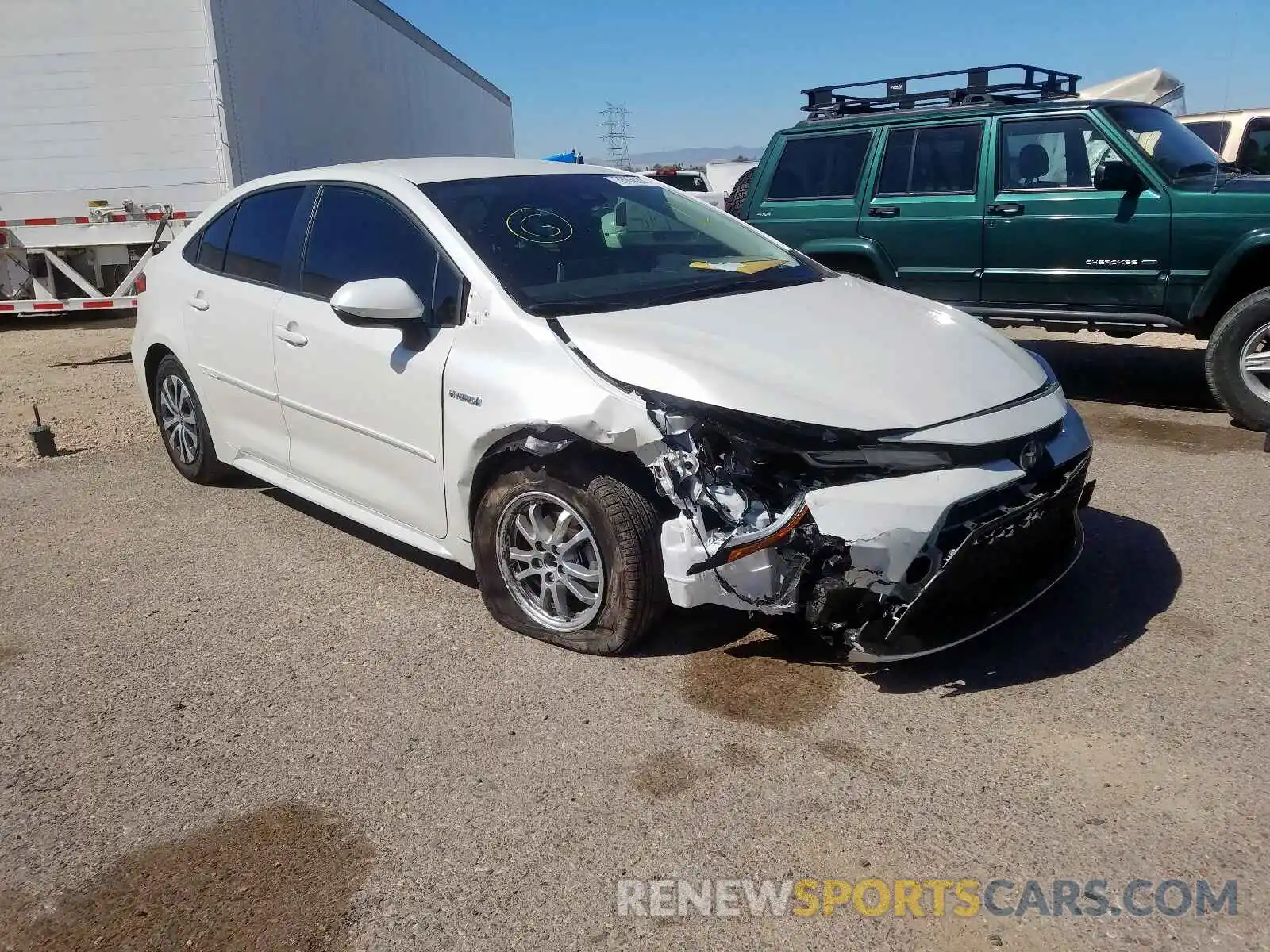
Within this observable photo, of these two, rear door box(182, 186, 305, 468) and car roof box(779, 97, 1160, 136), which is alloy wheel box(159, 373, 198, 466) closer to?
rear door box(182, 186, 305, 468)

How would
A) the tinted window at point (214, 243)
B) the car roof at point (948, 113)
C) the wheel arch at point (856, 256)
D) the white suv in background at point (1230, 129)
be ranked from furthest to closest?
the white suv in background at point (1230, 129) < the wheel arch at point (856, 256) < the car roof at point (948, 113) < the tinted window at point (214, 243)

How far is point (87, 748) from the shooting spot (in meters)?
3.33

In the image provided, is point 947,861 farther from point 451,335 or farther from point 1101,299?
point 1101,299

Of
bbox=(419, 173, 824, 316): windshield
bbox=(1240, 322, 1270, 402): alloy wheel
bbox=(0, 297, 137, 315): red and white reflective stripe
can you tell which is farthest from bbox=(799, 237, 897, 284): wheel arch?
bbox=(0, 297, 137, 315): red and white reflective stripe

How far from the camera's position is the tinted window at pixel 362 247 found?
13.3ft

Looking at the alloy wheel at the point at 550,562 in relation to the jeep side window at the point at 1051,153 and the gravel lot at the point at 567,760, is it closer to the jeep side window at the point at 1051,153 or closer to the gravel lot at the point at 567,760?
the gravel lot at the point at 567,760

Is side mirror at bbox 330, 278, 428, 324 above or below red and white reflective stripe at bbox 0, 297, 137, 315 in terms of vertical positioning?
above

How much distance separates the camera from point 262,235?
4926 millimetres

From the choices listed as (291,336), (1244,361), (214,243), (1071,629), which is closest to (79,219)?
(214,243)

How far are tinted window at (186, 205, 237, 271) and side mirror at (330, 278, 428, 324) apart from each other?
1710 mm

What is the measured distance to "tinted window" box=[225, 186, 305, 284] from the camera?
15.7 ft

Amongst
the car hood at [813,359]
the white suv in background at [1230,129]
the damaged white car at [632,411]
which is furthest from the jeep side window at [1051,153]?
the white suv in background at [1230,129]

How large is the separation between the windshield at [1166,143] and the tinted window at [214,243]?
17.8 ft

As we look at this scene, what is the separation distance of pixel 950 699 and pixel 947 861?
2.64 ft
